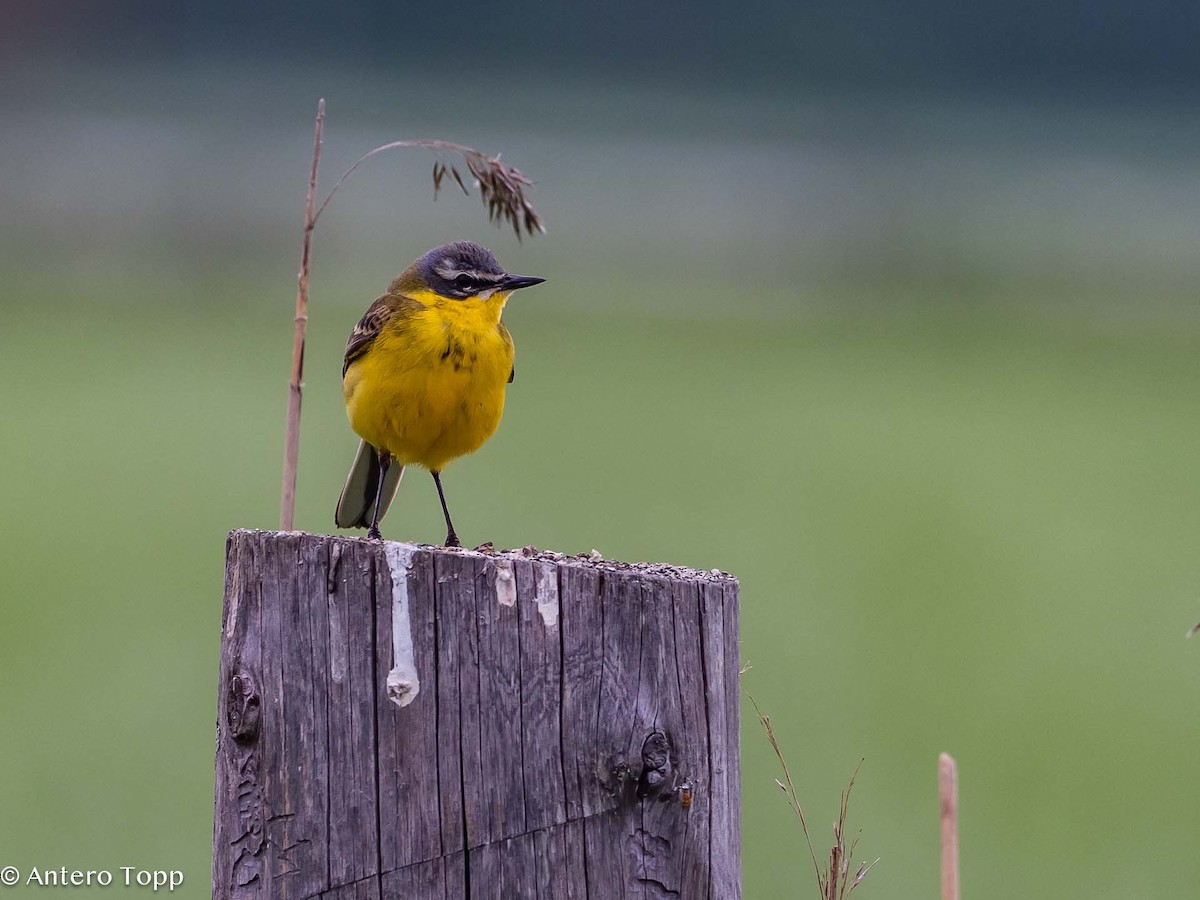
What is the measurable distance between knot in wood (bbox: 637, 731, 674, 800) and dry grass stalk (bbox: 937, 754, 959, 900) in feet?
1.60

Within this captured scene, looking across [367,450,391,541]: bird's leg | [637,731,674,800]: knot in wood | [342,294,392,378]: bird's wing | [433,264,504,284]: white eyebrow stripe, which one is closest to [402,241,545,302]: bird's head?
[433,264,504,284]: white eyebrow stripe

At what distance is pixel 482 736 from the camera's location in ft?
9.12

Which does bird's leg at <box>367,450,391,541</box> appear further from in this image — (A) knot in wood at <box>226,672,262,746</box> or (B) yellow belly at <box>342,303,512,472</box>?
(A) knot in wood at <box>226,672,262,746</box>

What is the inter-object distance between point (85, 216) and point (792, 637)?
15.0 m

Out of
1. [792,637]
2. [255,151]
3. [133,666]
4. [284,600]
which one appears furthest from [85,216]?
[284,600]

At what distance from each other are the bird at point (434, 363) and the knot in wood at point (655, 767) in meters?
2.22

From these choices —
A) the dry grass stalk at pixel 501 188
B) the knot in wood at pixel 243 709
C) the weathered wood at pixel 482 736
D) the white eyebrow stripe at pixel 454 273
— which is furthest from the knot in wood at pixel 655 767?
the white eyebrow stripe at pixel 454 273

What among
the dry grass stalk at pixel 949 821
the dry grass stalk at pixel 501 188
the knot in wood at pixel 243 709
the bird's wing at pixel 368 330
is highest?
the dry grass stalk at pixel 501 188

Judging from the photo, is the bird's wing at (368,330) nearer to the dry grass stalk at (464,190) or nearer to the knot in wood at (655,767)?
the dry grass stalk at (464,190)

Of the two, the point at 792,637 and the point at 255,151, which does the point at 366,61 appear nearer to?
the point at 255,151

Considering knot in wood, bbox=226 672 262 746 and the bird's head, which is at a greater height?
the bird's head

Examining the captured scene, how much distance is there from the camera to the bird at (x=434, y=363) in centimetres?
507

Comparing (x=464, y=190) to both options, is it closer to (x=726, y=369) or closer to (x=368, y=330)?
(x=368, y=330)

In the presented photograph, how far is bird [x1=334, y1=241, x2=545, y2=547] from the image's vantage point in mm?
5066
